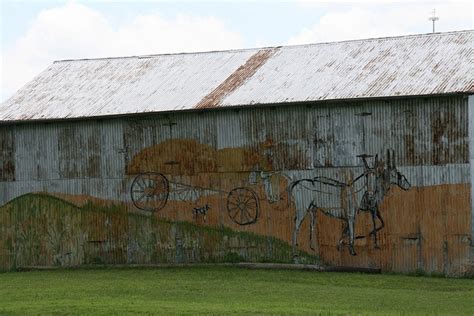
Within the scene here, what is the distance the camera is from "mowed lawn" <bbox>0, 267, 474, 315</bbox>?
25.0m

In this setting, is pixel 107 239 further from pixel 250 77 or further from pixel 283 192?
pixel 250 77

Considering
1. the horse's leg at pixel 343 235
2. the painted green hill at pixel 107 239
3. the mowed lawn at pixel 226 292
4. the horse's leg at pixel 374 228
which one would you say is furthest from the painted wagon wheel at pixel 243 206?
the horse's leg at pixel 374 228

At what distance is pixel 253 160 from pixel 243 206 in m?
1.46

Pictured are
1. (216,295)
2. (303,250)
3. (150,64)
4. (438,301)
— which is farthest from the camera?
(150,64)

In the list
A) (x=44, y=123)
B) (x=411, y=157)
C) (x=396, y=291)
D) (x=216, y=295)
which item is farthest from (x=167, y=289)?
(x=44, y=123)

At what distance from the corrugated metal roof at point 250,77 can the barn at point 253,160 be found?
0.08 m

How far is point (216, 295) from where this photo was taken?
93.9 ft

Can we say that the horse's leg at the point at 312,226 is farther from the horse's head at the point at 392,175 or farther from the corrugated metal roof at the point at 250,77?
the corrugated metal roof at the point at 250,77

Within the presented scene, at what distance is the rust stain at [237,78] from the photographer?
36459mm

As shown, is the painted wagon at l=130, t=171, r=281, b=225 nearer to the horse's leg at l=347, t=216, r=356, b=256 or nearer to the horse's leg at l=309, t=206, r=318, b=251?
the horse's leg at l=309, t=206, r=318, b=251

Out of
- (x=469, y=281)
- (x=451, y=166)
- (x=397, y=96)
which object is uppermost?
(x=397, y=96)

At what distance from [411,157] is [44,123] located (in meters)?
13.0

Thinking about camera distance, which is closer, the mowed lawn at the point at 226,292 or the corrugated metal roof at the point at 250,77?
the mowed lawn at the point at 226,292

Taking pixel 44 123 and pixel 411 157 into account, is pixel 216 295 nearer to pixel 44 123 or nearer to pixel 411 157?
pixel 411 157
